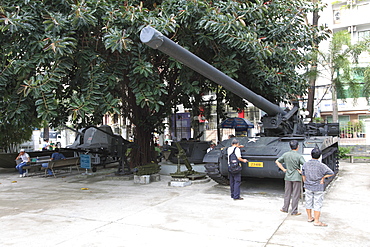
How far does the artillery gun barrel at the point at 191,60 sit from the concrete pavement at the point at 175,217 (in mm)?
2306

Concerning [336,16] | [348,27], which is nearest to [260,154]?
[348,27]

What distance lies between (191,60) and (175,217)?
9.38ft

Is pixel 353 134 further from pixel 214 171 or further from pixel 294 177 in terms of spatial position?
pixel 294 177

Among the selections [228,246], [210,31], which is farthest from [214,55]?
[228,246]

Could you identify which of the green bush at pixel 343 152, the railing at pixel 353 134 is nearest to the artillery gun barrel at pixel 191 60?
the green bush at pixel 343 152

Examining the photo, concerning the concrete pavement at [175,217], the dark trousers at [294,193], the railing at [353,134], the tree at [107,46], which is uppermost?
the tree at [107,46]

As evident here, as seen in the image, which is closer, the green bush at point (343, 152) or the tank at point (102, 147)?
the tank at point (102, 147)

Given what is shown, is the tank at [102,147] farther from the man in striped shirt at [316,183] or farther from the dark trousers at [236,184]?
A: the man in striped shirt at [316,183]

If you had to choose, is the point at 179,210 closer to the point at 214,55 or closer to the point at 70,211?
the point at 70,211

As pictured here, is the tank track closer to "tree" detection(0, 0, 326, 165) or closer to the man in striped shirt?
"tree" detection(0, 0, 326, 165)

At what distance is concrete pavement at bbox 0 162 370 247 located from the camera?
16.6 ft

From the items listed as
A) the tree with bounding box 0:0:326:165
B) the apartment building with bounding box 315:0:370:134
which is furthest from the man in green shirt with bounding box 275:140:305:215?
the apartment building with bounding box 315:0:370:134

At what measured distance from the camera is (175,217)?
20.8 feet

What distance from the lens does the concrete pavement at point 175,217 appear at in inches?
199
